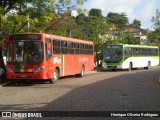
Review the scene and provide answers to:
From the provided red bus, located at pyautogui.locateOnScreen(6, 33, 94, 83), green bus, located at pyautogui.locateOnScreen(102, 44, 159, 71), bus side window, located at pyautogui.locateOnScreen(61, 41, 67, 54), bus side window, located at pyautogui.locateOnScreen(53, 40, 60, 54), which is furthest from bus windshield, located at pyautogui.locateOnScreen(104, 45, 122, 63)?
red bus, located at pyautogui.locateOnScreen(6, 33, 94, 83)

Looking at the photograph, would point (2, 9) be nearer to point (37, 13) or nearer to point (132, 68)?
point (37, 13)

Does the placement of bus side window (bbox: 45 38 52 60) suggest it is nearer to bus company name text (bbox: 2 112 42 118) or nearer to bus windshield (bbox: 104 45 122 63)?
bus company name text (bbox: 2 112 42 118)

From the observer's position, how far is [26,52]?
20.7 metres

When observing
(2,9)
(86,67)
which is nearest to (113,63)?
(86,67)

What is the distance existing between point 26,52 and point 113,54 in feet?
64.3

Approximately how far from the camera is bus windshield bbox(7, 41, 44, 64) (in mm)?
20688

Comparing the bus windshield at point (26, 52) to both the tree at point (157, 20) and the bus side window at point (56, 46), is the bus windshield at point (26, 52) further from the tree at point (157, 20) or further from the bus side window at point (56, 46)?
the tree at point (157, 20)

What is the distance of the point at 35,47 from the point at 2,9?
2711mm

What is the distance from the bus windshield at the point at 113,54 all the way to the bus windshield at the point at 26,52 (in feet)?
63.0

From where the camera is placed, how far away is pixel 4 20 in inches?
829

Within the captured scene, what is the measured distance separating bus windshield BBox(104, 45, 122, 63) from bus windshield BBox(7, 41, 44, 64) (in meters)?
19.2

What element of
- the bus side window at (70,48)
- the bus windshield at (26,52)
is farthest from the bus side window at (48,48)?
the bus side window at (70,48)

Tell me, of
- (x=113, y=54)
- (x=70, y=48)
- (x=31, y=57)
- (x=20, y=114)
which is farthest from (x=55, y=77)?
(x=113, y=54)

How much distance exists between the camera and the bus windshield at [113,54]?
39.2 m
